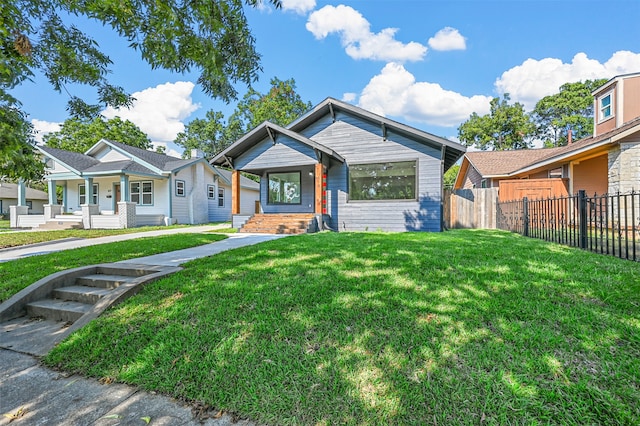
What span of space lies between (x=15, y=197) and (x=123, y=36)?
137 feet

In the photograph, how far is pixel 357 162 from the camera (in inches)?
436

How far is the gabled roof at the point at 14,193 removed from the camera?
101 ft

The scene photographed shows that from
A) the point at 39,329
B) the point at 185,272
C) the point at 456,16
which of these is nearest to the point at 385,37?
the point at 456,16

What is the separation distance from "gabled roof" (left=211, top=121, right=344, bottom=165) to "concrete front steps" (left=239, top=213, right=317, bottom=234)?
2.47 m

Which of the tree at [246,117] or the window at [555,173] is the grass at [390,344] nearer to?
the window at [555,173]

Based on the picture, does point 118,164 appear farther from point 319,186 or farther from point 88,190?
point 319,186

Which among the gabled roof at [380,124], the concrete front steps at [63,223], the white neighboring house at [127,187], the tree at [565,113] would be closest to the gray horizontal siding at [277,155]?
the gabled roof at [380,124]

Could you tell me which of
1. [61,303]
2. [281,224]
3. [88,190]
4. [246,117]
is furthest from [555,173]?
[246,117]

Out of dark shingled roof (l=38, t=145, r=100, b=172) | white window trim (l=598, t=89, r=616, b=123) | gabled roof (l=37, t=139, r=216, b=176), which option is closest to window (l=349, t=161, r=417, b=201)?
white window trim (l=598, t=89, r=616, b=123)

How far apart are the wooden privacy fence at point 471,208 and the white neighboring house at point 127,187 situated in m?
14.5

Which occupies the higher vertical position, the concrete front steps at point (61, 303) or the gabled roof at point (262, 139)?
the gabled roof at point (262, 139)

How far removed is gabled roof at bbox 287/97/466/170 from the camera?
9750 millimetres

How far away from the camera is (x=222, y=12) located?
12.9 feet

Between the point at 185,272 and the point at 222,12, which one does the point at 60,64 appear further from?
the point at 185,272
